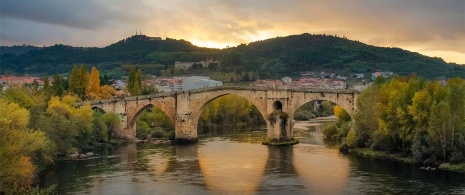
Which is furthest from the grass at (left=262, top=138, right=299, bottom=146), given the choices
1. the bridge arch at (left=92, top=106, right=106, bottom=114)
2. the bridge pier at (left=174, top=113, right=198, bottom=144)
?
the bridge arch at (left=92, top=106, right=106, bottom=114)

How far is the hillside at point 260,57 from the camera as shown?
117875 mm

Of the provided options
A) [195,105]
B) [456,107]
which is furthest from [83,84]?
[456,107]

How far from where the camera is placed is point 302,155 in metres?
37.5

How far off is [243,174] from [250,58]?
108m

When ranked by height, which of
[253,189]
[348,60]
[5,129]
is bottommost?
[253,189]

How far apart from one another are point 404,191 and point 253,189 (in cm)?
707

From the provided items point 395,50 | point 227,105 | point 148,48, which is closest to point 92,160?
point 227,105

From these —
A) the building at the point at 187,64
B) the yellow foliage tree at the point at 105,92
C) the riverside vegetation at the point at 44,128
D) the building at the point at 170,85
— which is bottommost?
the riverside vegetation at the point at 44,128

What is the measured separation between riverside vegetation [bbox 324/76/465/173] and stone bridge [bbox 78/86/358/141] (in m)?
6.73

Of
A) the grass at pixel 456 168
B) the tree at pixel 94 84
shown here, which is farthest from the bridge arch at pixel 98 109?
the grass at pixel 456 168

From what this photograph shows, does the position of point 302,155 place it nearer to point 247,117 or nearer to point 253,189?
point 253,189

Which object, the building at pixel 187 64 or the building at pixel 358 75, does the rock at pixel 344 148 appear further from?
the building at pixel 187 64

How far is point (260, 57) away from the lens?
5418 inches

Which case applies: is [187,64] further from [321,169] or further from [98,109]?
[321,169]
